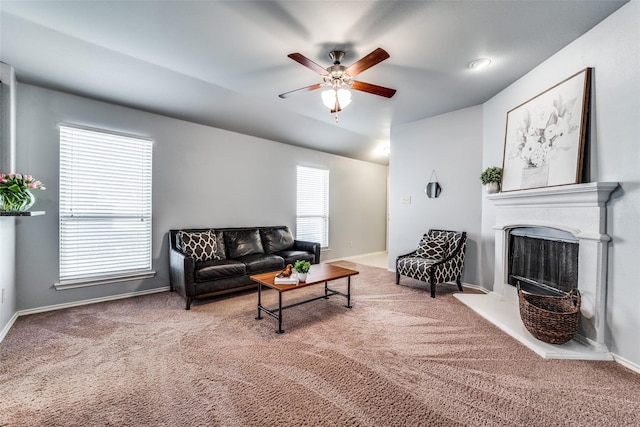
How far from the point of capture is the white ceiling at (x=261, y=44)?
2201mm

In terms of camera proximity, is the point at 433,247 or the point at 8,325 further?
the point at 433,247

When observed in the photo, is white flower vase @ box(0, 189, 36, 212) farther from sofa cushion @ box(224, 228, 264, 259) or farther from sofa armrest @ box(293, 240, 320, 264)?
sofa armrest @ box(293, 240, 320, 264)

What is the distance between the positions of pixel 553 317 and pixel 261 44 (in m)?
3.60

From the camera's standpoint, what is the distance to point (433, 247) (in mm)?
4312

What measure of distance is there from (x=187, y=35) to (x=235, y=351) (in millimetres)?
2877

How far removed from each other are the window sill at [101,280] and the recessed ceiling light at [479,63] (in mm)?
4891

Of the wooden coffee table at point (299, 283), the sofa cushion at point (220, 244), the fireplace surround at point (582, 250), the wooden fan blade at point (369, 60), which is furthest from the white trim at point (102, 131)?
the fireplace surround at point (582, 250)

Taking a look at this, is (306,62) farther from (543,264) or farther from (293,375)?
(543,264)

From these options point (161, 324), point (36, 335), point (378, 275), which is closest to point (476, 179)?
point (378, 275)

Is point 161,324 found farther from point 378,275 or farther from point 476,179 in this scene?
point 476,179

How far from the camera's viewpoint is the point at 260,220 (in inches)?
205

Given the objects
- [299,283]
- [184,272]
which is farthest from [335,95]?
[184,272]

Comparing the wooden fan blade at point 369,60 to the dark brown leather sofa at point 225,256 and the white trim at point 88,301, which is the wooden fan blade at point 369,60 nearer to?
the dark brown leather sofa at point 225,256

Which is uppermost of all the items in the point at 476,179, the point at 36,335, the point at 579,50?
the point at 579,50
